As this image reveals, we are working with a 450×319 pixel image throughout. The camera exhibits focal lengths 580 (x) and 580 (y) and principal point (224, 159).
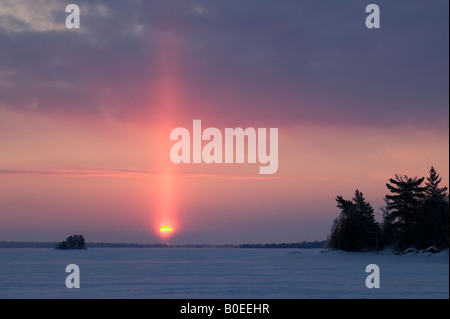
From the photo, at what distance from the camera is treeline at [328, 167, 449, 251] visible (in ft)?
257

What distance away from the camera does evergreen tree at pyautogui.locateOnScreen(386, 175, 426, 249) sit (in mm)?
85812

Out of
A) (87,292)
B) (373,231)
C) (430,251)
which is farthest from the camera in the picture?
(373,231)

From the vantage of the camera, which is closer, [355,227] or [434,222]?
[434,222]

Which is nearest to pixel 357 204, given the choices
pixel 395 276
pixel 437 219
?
pixel 437 219

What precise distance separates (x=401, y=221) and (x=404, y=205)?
2550 mm

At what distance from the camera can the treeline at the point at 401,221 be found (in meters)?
78.4

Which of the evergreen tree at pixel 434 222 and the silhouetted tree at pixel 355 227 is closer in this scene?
the evergreen tree at pixel 434 222

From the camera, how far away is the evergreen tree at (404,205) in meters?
Result: 85.8

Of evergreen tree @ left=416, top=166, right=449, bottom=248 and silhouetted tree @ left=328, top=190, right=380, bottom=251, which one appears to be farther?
silhouetted tree @ left=328, top=190, right=380, bottom=251

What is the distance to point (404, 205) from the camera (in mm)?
88062

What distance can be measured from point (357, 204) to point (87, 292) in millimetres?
68221

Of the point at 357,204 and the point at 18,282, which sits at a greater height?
the point at 357,204

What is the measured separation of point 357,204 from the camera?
95.2 m
